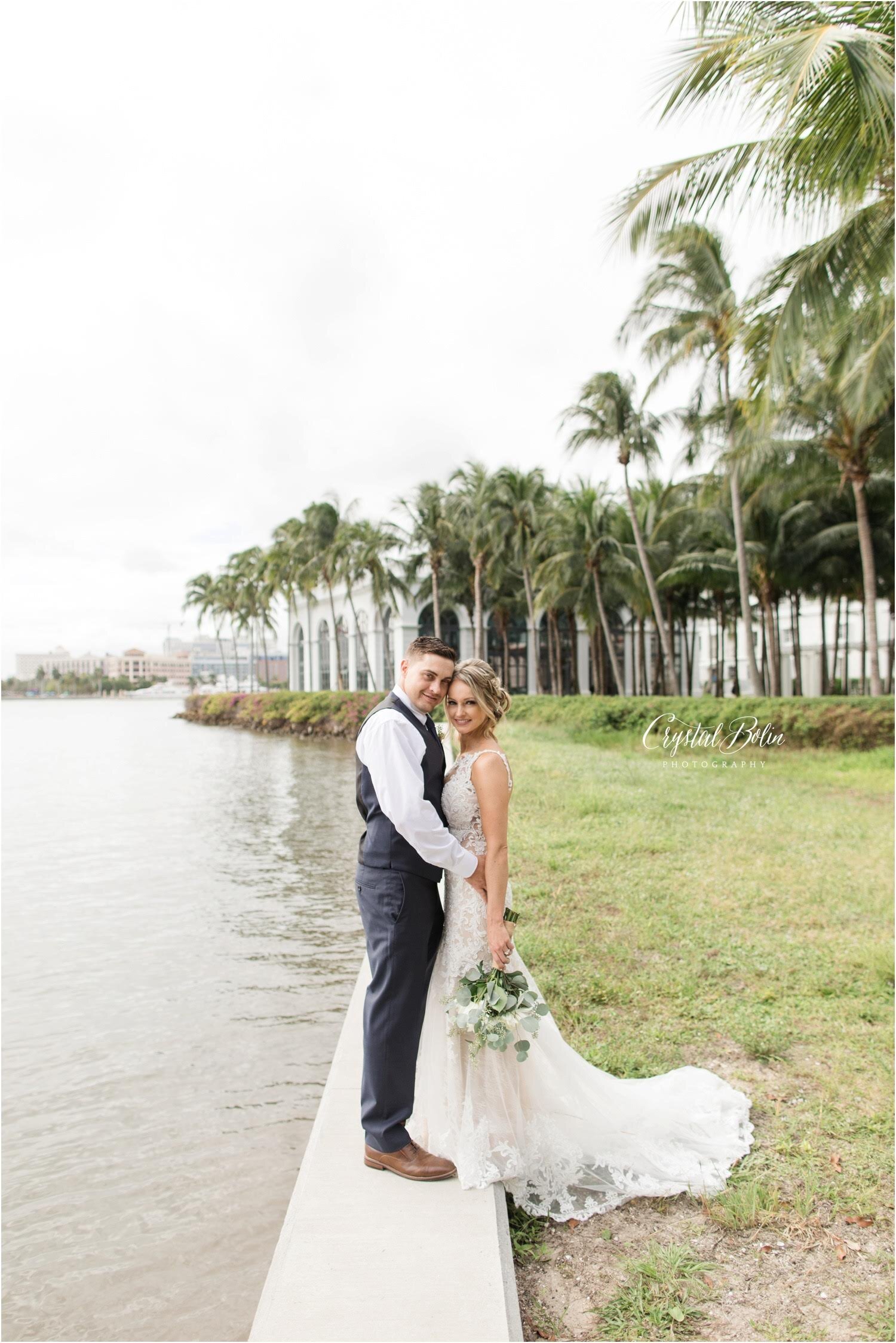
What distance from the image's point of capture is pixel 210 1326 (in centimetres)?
330

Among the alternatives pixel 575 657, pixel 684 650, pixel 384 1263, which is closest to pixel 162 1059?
pixel 384 1263

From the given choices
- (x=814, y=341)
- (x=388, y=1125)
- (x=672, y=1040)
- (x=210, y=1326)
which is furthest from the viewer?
(x=814, y=341)

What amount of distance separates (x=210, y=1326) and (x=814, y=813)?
31.4ft

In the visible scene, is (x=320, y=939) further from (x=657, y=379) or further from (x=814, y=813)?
(x=657, y=379)

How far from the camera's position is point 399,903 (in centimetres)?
303

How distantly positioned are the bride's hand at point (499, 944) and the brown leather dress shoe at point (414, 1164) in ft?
2.46

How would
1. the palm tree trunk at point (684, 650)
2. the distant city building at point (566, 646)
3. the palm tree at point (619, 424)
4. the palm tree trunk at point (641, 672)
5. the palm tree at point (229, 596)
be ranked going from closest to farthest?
the palm tree at point (619, 424) < the palm tree trunk at point (684, 650) < the palm tree trunk at point (641, 672) < the distant city building at point (566, 646) < the palm tree at point (229, 596)

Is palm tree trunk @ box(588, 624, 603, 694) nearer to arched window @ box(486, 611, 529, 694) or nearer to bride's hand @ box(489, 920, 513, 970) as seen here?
arched window @ box(486, 611, 529, 694)

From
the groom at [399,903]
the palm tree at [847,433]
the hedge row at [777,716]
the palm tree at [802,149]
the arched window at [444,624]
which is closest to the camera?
the groom at [399,903]

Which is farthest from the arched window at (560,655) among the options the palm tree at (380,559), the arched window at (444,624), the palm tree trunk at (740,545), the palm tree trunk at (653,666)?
the palm tree trunk at (740,545)

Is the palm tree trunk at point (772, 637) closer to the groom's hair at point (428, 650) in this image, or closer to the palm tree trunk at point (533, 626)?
the palm tree trunk at point (533, 626)

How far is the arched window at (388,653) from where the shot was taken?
47.7m

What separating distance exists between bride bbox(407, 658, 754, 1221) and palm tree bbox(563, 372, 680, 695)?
2411 cm

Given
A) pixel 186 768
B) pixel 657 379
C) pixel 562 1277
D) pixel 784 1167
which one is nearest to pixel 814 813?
pixel 784 1167
